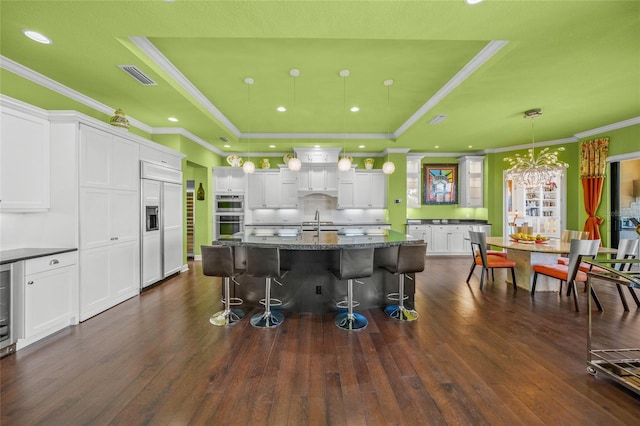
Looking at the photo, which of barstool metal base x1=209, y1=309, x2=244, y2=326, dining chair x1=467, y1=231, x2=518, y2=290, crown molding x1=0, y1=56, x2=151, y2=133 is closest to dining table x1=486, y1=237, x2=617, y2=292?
dining chair x1=467, y1=231, x2=518, y2=290

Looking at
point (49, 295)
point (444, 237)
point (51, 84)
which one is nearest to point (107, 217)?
point (49, 295)

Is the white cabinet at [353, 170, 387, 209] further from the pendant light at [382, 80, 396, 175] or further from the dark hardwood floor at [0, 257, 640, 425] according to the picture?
the dark hardwood floor at [0, 257, 640, 425]

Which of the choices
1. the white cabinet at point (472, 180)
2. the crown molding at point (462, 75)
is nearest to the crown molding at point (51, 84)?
the crown molding at point (462, 75)

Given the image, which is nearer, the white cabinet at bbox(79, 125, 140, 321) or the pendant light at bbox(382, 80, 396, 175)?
the white cabinet at bbox(79, 125, 140, 321)

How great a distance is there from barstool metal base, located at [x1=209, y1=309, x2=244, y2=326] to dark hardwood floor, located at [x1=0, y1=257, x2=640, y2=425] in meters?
0.13

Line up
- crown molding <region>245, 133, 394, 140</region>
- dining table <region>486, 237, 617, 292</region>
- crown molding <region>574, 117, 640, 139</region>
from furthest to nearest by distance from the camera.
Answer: crown molding <region>245, 133, 394, 140</region> → crown molding <region>574, 117, 640, 139</region> → dining table <region>486, 237, 617, 292</region>

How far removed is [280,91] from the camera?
4156mm

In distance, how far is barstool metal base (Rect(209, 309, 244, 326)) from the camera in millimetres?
3201

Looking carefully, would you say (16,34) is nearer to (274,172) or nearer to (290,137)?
(290,137)

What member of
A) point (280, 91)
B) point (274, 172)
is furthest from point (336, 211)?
point (280, 91)

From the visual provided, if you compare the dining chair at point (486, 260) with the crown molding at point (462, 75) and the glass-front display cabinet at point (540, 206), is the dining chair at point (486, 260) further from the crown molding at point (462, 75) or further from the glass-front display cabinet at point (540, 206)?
the glass-front display cabinet at point (540, 206)

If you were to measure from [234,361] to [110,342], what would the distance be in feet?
4.62

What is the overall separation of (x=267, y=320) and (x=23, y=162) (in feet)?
10.2

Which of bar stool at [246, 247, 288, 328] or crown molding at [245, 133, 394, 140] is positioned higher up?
crown molding at [245, 133, 394, 140]
